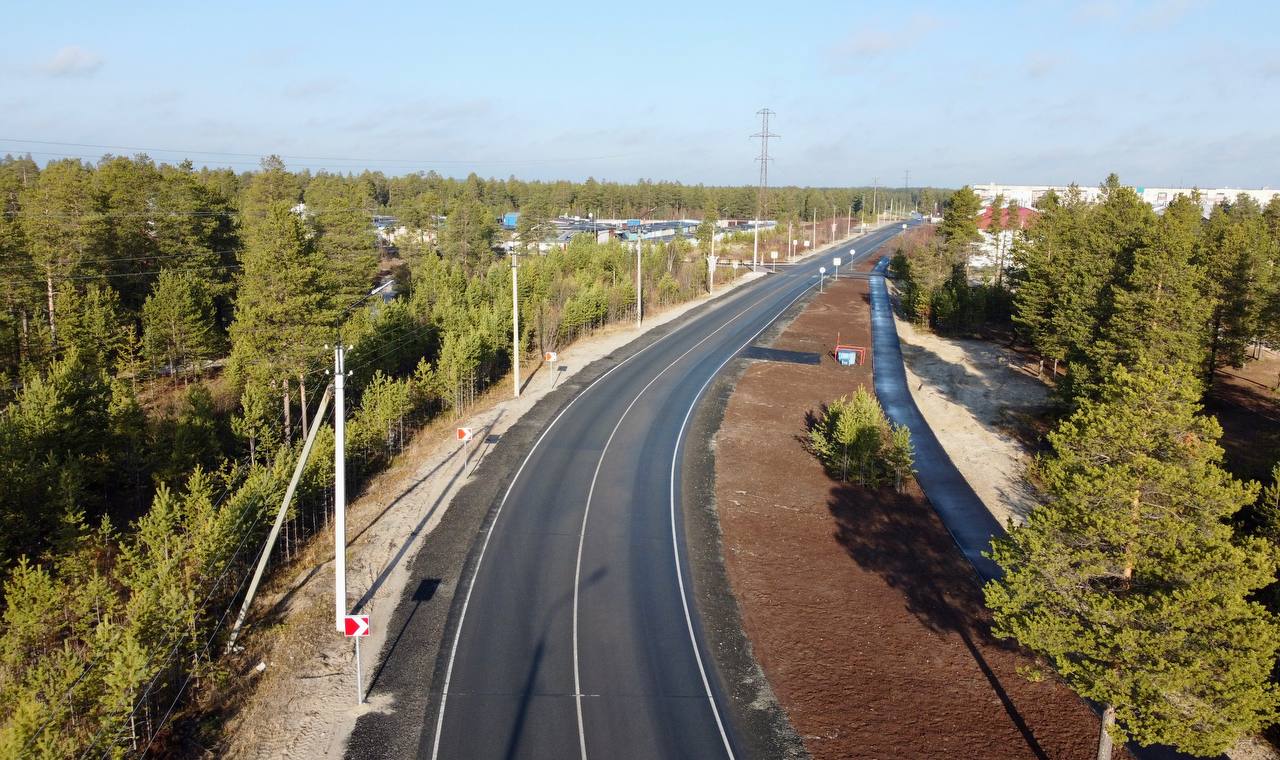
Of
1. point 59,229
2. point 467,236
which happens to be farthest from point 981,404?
point 467,236

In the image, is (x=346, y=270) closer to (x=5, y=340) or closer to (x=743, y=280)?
(x=5, y=340)

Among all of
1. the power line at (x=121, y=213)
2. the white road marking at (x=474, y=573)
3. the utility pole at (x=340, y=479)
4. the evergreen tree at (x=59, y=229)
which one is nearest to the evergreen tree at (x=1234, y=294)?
the white road marking at (x=474, y=573)

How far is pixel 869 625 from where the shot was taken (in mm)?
22609

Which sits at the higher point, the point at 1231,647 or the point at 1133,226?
the point at 1133,226

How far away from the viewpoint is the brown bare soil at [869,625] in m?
17.8

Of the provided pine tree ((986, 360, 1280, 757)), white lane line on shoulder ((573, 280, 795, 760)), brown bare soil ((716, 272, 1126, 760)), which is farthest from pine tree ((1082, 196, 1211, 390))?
white lane line on shoulder ((573, 280, 795, 760))

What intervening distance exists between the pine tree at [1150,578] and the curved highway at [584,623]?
23.6ft

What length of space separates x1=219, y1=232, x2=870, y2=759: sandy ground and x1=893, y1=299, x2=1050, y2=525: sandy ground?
66.0 feet

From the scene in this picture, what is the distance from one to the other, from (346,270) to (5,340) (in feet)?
72.9

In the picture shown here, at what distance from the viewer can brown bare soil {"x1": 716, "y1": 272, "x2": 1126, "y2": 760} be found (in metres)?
17.8

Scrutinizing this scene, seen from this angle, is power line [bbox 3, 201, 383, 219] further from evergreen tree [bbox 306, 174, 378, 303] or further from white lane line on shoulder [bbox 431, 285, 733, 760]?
white lane line on shoulder [bbox 431, 285, 733, 760]

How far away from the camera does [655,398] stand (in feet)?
152

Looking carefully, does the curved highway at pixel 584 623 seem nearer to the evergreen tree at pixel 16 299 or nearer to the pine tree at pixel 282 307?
the pine tree at pixel 282 307

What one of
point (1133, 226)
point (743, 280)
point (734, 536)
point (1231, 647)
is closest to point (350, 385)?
point (734, 536)
